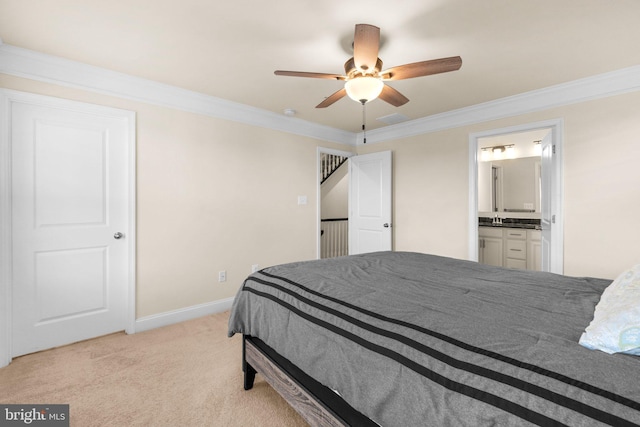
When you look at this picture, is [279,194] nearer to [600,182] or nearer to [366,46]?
[366,46]

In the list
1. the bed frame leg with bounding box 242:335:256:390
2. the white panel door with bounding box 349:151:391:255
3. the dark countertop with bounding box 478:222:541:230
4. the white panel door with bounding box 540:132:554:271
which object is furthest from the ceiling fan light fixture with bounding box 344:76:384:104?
the dark countertop with bounding box 478:222:541:230

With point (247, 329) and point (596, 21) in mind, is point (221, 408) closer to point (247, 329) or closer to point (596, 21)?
point (247, 329)

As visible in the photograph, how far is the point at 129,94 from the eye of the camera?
283cm

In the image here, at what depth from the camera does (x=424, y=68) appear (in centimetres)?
193

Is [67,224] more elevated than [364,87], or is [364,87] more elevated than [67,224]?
[364,87]

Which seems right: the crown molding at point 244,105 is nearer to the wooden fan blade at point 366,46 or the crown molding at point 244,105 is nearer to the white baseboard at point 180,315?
the wooden fan blade at point 366,46

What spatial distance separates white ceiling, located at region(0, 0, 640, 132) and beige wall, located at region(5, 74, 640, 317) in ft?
1.64

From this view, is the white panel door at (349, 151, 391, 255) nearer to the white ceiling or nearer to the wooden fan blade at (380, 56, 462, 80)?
the white ceiling

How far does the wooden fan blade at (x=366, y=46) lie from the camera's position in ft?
5.60

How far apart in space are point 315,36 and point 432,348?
206 centimetres

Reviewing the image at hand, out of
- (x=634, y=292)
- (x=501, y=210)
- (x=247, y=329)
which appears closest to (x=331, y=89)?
(x=247, y=329)

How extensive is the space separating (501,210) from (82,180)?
5.67m

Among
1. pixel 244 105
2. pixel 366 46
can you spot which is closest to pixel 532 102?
pixel 366 46

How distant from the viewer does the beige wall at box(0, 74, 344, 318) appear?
9.70 ft
